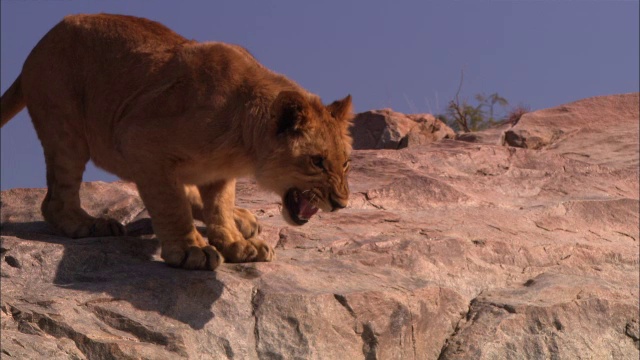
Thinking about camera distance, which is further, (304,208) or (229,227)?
(229,227)

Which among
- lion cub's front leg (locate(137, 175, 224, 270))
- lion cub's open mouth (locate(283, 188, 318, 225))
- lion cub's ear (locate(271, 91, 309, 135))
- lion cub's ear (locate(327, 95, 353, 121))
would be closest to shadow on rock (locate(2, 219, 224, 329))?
lion cub's front leg (locate(137, 175, 224, 270))

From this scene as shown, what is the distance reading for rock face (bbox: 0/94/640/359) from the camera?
429 centimetres

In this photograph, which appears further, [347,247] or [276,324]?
[347,247]

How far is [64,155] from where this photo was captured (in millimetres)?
5777

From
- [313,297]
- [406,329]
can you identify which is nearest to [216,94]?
[313,297]

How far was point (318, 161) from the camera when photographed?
482cm

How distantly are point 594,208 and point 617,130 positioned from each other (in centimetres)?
351

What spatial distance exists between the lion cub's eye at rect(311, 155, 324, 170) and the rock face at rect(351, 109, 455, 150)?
6.77m

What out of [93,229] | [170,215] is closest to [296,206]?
[170,215]

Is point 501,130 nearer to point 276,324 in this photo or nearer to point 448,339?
point 448,339

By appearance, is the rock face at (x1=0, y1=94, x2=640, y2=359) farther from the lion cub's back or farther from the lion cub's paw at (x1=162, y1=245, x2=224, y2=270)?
the lion cub's back

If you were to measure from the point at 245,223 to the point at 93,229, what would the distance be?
994mm

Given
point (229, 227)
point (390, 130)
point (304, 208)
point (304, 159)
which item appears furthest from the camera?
point (390, 130)

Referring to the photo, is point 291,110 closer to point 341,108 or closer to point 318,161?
point 318,161
